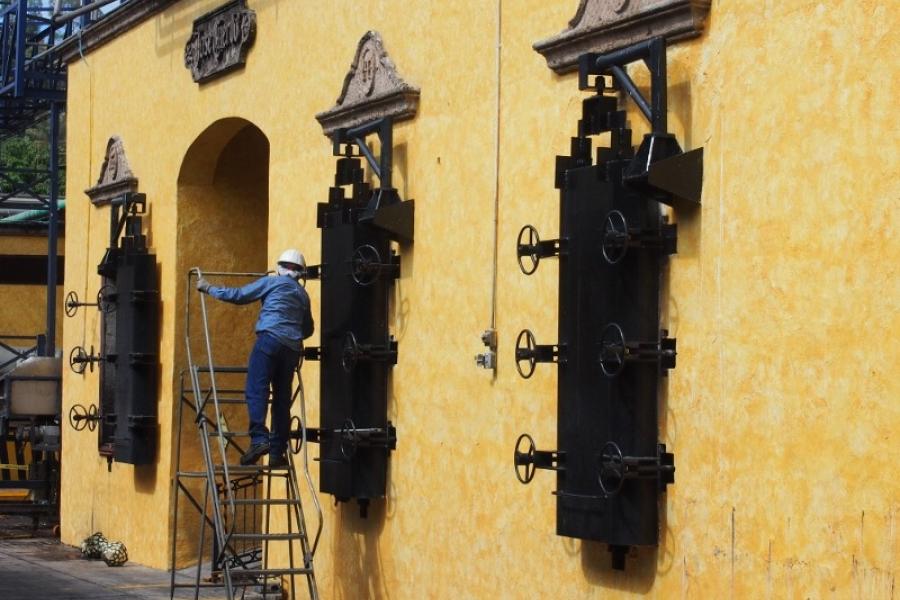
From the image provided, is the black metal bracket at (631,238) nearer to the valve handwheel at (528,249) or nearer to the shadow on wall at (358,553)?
the valve handwheel at (528,249)

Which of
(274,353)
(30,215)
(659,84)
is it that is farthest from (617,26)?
(30,215)

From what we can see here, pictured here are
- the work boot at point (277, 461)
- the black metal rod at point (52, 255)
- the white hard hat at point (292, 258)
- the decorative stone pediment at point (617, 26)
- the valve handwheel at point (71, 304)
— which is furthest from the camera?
the black metal rod at point (52, 255)

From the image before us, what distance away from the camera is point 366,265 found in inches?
449

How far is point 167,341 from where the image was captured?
15695 millimetres

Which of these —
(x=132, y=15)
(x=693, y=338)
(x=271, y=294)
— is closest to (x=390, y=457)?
(x=271, y=294)

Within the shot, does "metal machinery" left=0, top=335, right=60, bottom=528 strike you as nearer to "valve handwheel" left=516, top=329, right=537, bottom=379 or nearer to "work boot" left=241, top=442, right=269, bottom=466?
"work boot" left=241, top=442, right=269, bottom=466

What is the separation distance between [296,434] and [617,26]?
15.9 feet

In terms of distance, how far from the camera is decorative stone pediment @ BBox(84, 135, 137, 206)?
16656 millimetres

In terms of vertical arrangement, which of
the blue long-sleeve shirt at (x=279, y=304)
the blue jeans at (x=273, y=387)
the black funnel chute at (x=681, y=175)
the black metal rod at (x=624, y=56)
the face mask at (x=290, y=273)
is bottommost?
the blue jeans at (x=273, y=387)

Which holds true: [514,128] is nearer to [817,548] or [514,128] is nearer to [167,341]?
[817,548]

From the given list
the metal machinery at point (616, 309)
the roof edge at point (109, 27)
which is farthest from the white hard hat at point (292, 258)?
the roof edge at point (109, 27)

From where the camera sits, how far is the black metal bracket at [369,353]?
37.8ft

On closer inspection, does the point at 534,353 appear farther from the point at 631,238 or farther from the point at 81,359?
the point at 81,359

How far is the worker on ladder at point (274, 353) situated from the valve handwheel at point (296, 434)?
24.9 inches
